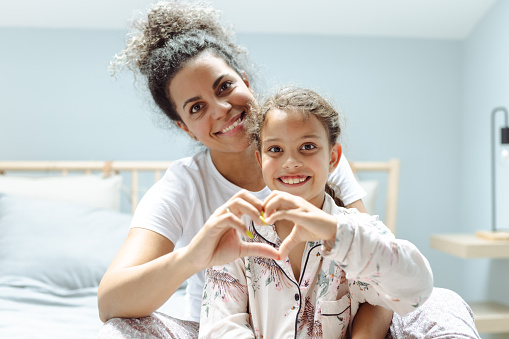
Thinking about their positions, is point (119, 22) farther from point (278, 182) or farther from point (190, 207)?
point (278, 182)

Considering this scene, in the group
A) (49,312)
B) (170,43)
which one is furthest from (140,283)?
(49,312)

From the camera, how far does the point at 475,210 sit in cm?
287

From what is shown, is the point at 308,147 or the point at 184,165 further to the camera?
the point at 184,165

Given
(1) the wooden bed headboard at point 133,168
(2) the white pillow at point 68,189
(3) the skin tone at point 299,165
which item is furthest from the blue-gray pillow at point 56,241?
(3) the skin tone at point 299,165

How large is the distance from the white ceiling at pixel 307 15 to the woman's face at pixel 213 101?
1402 millimetres

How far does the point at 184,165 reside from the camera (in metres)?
1.51

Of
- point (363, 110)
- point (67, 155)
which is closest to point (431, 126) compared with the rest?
point (363, 110)

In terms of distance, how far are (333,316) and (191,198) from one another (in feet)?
1.67

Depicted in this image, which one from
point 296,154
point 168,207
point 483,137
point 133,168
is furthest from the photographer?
point 483,137

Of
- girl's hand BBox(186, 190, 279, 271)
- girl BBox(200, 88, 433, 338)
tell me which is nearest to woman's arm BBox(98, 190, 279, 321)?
girl's hand BBox(186, 190, 279, 271)

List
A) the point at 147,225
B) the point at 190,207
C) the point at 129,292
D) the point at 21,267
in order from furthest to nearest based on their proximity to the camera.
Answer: the point at 21,267
the point at 190,207
the point at 147,225
the point at 129,292

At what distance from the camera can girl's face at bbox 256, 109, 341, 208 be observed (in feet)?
3.77

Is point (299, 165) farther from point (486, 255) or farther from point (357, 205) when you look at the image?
point (486, 255)

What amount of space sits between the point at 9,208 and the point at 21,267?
29 cm
